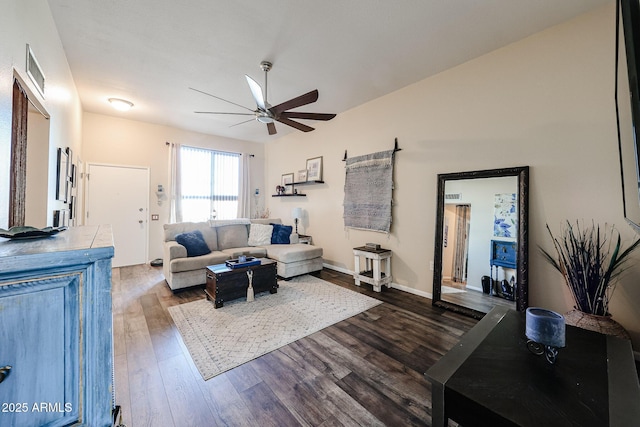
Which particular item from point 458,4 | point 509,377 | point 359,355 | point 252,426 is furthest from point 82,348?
point 458,4

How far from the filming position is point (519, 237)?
8.20 ft

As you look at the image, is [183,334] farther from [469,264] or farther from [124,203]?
[124,203]

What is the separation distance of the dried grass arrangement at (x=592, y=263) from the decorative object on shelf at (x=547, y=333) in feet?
4.60

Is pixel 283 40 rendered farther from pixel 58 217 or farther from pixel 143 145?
pixel 143 145

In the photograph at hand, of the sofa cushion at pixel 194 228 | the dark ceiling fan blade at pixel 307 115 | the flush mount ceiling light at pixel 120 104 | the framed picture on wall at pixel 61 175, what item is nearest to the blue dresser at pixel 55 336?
the framed picture on wall at pixel 61 175

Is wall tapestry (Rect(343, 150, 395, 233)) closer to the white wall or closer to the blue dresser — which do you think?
the blue dresser

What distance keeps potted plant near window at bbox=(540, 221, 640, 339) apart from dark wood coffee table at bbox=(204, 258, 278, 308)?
3051 mm

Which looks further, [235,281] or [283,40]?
[235,281]

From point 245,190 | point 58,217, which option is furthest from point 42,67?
point 245,190

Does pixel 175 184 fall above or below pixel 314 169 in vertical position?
below

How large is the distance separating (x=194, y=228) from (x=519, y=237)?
4589mm

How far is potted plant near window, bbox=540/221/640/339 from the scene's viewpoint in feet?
6.27

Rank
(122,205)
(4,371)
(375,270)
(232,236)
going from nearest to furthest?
(4,371) < (375,270) < (232,236) < (122,205)

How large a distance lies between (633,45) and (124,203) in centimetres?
647
